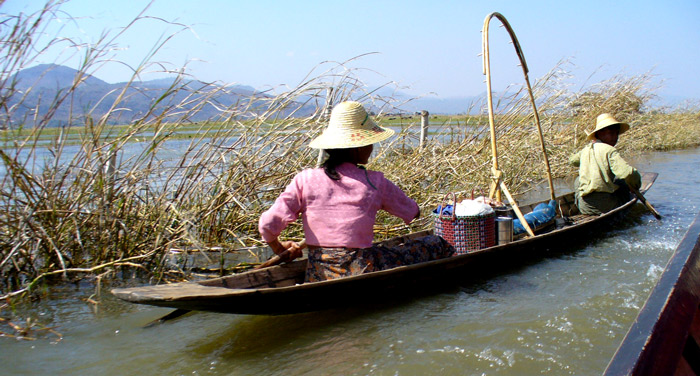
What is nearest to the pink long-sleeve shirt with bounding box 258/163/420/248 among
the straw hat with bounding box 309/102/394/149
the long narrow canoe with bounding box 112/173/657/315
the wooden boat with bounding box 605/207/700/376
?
the straw hat with bounding box 309/102/394/149

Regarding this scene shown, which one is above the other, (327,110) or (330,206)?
(327,110)

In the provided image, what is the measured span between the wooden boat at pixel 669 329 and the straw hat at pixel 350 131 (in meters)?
1.79

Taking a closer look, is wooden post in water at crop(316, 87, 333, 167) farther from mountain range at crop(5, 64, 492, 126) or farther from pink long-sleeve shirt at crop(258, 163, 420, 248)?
pink long-sleeve shirt at crop(258, 163, 420, 248)

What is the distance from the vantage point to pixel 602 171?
5.94m

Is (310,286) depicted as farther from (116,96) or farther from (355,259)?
(116,96)

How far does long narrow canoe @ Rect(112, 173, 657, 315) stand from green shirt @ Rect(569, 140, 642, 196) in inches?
41.5

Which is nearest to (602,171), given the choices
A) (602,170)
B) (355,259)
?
(602,170)

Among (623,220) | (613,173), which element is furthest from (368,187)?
(623,220)

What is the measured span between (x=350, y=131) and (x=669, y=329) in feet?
7.54

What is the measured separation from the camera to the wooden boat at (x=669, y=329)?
4.04 feet

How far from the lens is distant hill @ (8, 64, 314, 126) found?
3908mm

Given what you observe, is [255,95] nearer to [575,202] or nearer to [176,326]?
[176,326]

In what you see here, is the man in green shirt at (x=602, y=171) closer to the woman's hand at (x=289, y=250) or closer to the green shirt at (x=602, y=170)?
the green shirt at (x=602, y=170)

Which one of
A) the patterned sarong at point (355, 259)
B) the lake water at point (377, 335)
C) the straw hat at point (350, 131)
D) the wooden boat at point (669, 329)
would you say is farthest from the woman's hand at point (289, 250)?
the wooden boat at point (669, 329)
